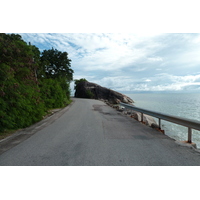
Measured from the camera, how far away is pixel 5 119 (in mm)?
6109

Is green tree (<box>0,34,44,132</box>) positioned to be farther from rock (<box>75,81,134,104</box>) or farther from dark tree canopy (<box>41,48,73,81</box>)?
rock (<box>75,81,134,104</box>)

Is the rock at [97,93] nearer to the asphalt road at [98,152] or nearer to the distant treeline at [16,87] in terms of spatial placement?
the distant treeline at [16,87]

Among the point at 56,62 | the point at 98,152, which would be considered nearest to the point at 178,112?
the point at 98,152

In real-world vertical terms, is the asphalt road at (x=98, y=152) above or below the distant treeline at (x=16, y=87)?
below

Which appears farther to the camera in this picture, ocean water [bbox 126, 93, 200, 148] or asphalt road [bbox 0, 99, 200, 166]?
ocean water [bbox 126, 93, 200, 148]

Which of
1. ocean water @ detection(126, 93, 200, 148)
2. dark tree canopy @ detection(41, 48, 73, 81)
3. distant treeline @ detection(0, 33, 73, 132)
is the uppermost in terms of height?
dark tree canopy @ detection(41, 48, 73, 81)

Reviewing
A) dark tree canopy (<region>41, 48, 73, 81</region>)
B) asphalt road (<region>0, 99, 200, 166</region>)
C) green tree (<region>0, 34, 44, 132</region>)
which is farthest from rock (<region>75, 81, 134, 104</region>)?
asphalt road (<region>0, 99, 200, 166</region>)

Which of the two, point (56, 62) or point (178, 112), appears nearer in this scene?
point (178, 112)

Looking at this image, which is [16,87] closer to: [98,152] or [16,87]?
[16,87]

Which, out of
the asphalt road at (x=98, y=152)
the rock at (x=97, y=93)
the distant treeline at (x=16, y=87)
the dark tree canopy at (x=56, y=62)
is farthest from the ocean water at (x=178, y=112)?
the dark tree canopy at (x=56, y=62)

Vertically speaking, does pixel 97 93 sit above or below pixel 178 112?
above

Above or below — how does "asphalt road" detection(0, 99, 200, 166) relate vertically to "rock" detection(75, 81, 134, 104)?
below

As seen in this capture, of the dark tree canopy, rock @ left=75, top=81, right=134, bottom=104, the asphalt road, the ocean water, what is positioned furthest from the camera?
rock @ left=75, top=81, right=134, bottom=104

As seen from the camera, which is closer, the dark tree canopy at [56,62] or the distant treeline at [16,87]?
the distant treeline at [16,87]
